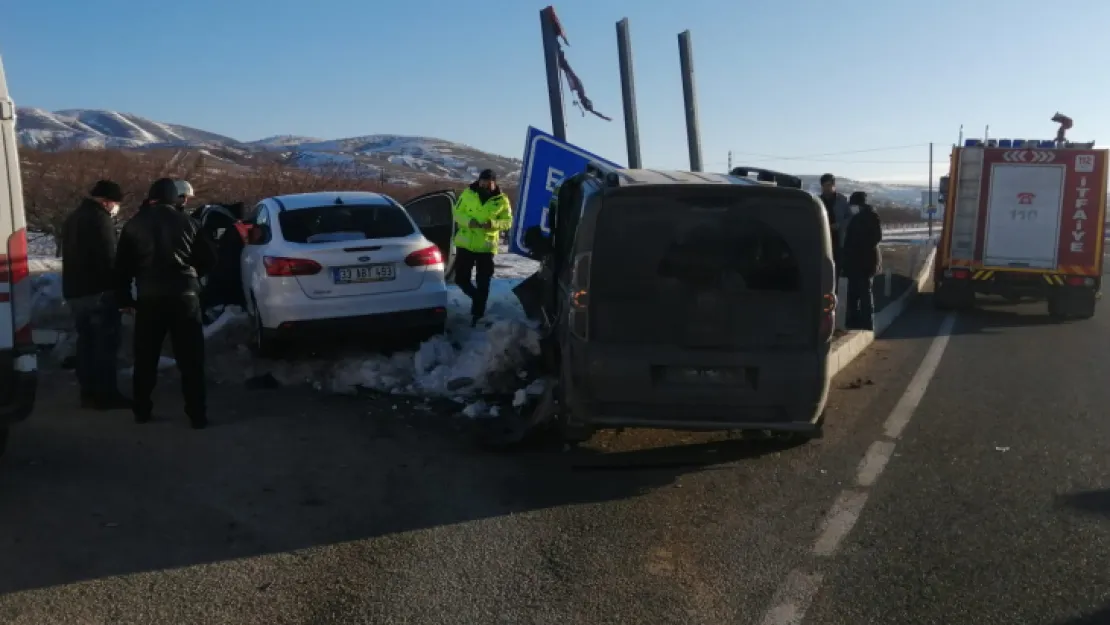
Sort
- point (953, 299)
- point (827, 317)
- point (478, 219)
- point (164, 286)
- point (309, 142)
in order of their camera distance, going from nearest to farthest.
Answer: point (827, 317), point (164, 286), point (478, 219), point (953, 299), point (309, 142)

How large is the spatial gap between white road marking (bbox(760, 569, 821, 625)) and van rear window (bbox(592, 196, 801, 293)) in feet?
6.78

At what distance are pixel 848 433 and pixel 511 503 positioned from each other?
3125mm

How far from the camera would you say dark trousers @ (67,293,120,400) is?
7863mm

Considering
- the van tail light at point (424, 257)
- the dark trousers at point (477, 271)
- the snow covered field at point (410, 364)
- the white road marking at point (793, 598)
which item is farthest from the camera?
the dark trousers at point (477, 271)

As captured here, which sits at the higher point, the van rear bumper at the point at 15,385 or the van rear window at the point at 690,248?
the van rear window at the point at 690,248

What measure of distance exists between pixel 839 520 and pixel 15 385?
465cm

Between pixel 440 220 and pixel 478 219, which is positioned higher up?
pixel 478 219

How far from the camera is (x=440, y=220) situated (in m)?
12.9

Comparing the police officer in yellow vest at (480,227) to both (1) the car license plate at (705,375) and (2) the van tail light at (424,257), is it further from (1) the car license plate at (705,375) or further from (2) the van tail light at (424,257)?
(1) the car license plate at (705,375)

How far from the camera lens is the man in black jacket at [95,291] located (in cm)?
770

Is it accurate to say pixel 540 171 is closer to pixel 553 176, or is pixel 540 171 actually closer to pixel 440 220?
pixel 553 176

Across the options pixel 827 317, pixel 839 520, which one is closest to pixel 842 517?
pixel 839 520

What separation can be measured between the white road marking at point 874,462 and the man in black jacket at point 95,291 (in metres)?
5.69

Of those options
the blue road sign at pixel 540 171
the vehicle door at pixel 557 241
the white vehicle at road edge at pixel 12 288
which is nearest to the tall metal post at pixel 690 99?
the blue road sign at pixel 540 171
